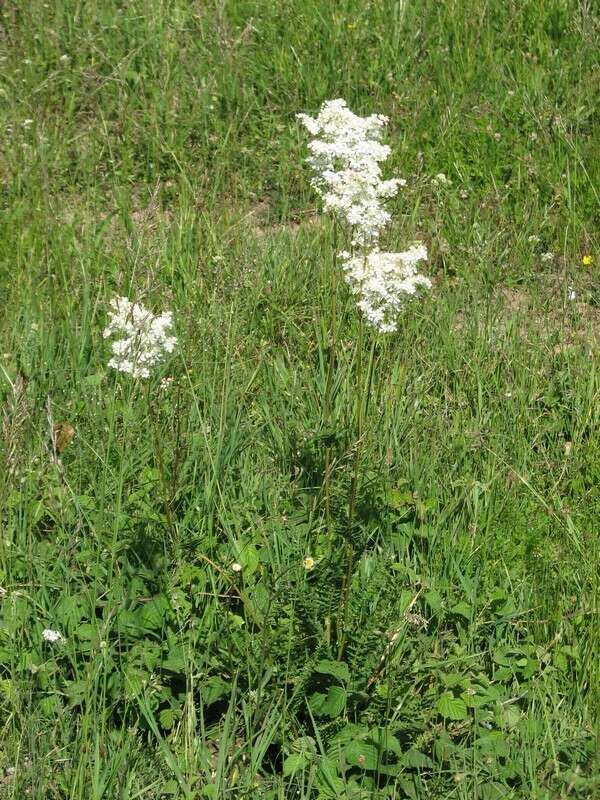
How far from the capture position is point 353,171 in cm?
253

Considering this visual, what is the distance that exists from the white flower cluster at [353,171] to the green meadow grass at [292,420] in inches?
13.6

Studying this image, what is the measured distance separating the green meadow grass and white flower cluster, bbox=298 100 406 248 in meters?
0.35

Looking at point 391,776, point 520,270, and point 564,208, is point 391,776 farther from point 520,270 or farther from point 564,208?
point 564,208

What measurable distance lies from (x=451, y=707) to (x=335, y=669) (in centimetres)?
29

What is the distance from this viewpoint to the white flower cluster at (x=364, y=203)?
7.93 feet

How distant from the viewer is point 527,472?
320 centimetres

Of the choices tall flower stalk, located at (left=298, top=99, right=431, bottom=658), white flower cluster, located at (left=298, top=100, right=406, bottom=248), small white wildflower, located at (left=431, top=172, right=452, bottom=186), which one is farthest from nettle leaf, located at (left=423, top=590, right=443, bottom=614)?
small white wildflower, located at (left=431, top=172, right=452, bottom=186)

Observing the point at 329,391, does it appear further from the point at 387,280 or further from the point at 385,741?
the point at 385,741

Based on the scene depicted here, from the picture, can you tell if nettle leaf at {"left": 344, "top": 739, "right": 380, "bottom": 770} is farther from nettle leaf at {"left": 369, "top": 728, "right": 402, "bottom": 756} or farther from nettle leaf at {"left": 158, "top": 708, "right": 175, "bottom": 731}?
nettle leaf at {"left": 158, "top": 708, "right": 175, "bottom": 731}

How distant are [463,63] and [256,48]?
3.56 feet

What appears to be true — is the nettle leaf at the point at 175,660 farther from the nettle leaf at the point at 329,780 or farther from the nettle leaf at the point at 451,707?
the nettle leaf at the point at 451,707

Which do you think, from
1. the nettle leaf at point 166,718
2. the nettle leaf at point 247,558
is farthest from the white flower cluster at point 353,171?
the nettle leaf at point 166,718

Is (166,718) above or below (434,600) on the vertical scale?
below

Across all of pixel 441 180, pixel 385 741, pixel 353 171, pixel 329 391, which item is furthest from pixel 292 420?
pixel 441 180
